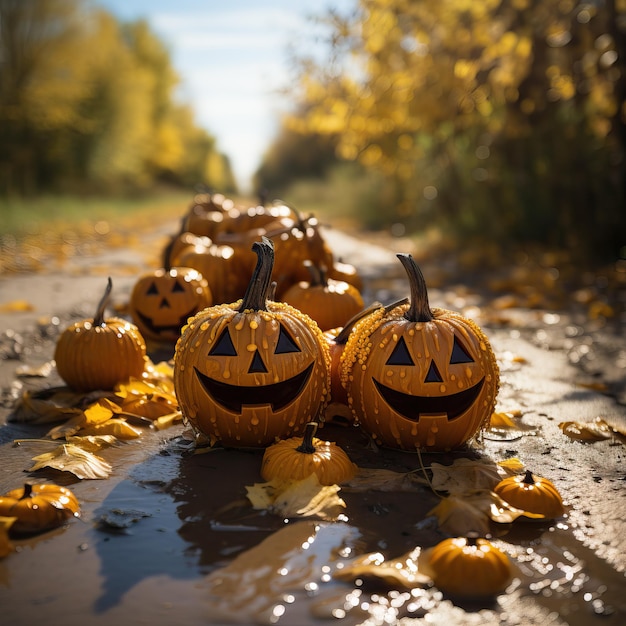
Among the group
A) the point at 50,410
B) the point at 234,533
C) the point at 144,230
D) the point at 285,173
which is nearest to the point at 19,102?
the point at 144,230

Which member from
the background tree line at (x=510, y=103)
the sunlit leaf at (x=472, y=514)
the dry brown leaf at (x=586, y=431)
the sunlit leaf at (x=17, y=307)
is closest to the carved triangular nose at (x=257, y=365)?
the sunlit leaf at (x=472, y=514)

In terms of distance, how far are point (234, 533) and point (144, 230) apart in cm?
1551

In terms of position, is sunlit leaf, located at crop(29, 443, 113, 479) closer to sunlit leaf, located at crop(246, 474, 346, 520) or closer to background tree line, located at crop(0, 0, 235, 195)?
sunlit leaf, located at crop(246, 474, 346, 520)

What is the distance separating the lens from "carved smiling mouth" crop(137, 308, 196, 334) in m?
4.75

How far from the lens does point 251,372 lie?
2.80m

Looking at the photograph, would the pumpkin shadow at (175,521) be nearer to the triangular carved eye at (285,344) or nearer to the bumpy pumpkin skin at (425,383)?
the triangular carved eye at (285,344)

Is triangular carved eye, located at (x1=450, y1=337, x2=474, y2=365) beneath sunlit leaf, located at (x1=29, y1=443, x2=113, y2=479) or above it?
above

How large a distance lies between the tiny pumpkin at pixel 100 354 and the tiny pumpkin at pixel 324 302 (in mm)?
965

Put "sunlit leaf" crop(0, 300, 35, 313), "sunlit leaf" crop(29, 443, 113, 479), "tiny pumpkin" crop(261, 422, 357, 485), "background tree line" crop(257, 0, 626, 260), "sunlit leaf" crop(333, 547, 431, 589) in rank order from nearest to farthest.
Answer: "sunlit leaf" crop(333, 547, 431, 589) → "tiny pumpkin" crop(261, 422, 357, 485) → "sunlit leaf" crop(29, 443, 113, 479) → "sunlit leaf" crop(0, 300, 35, 313) → "background tree line" crop(257, 0, 626, 260)

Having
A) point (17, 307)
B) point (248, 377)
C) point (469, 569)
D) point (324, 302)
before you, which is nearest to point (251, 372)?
point (248, 377)

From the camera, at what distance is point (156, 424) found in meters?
3.19

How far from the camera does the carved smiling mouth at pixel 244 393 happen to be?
284cm

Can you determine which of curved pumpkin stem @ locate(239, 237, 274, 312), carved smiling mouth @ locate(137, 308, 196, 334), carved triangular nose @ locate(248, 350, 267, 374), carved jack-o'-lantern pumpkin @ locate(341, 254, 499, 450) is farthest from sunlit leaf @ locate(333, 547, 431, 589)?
carved smiling mouth @ locate(137, 308, 196, 334)

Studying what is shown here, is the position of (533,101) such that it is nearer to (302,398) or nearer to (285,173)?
(302,398)
